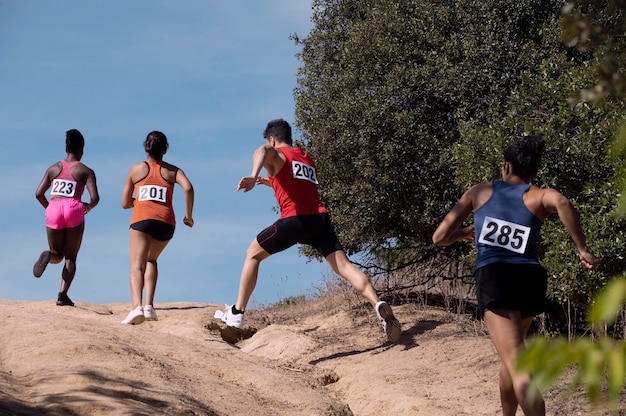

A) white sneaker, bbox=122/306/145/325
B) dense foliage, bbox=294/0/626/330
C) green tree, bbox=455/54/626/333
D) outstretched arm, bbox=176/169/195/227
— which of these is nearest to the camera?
green tree, bbox=455/54/626/333

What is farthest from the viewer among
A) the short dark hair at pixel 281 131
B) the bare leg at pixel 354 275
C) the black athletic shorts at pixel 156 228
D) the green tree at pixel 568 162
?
the black athletic shorts at pixel 156 228

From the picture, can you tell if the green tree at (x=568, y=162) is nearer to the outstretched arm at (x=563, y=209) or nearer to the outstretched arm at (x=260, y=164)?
the outstretched arm at (x=260, y=164)

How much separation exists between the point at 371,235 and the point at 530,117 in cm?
400

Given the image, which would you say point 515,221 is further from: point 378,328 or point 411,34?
point 411,34

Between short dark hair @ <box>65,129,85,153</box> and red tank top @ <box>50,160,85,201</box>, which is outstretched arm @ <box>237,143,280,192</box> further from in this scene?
short dark hair @ <box>65,129,85,153</box>

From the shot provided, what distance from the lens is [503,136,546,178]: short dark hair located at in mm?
5863

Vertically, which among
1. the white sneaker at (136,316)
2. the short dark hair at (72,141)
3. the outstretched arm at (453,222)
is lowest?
the outstretched arm at (453,222)

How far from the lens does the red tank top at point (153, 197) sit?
10.8m

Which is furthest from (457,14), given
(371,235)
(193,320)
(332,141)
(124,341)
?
(124,341)

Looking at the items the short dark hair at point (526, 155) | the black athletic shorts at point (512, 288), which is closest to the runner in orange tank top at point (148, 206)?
the short dark hair at point (526, 155)

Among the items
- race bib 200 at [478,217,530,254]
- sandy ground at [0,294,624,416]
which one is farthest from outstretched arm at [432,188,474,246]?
sandy ground at [0,294,624,416]

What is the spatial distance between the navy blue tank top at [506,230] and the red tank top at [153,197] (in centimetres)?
591

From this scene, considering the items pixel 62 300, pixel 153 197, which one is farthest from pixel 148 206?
pixel 62 300

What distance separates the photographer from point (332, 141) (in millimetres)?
14141
